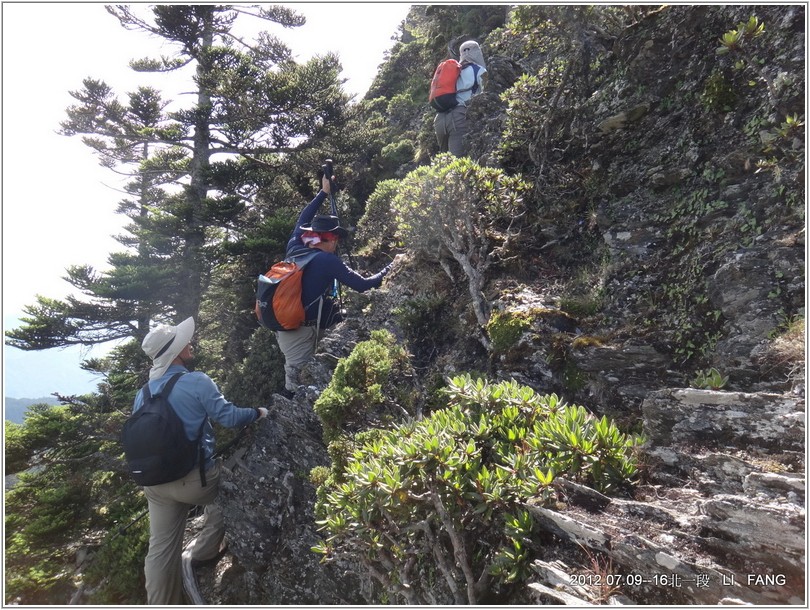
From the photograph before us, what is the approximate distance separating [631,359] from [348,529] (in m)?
3.13

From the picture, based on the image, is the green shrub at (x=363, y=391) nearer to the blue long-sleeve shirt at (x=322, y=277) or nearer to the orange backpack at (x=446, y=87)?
the blue long-sleeve shirt at (x=322, y=277)

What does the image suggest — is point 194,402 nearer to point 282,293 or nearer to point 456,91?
point 282,293

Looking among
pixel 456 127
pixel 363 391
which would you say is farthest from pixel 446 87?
pixel 363 391

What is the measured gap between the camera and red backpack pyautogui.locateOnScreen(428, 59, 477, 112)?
9.20m

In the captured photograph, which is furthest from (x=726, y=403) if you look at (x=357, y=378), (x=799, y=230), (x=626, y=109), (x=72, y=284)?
(x=72, y=284)

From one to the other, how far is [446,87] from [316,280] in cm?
559

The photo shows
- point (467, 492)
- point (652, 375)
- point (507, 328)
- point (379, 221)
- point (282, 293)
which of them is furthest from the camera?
point (379, 221)

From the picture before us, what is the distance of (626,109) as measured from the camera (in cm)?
597

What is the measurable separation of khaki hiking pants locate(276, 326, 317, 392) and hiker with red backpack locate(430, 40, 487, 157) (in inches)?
198

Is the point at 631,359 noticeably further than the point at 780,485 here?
Yes

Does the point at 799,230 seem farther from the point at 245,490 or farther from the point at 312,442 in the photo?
the point at 245,490

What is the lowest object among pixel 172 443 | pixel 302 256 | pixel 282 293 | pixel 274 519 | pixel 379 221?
pixel 274 519

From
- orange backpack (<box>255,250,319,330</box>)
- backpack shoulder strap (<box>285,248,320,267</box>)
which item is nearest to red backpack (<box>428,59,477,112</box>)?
backpack shoulder strap (<box>285,248,320,267</box>)

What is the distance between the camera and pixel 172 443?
183 inches
